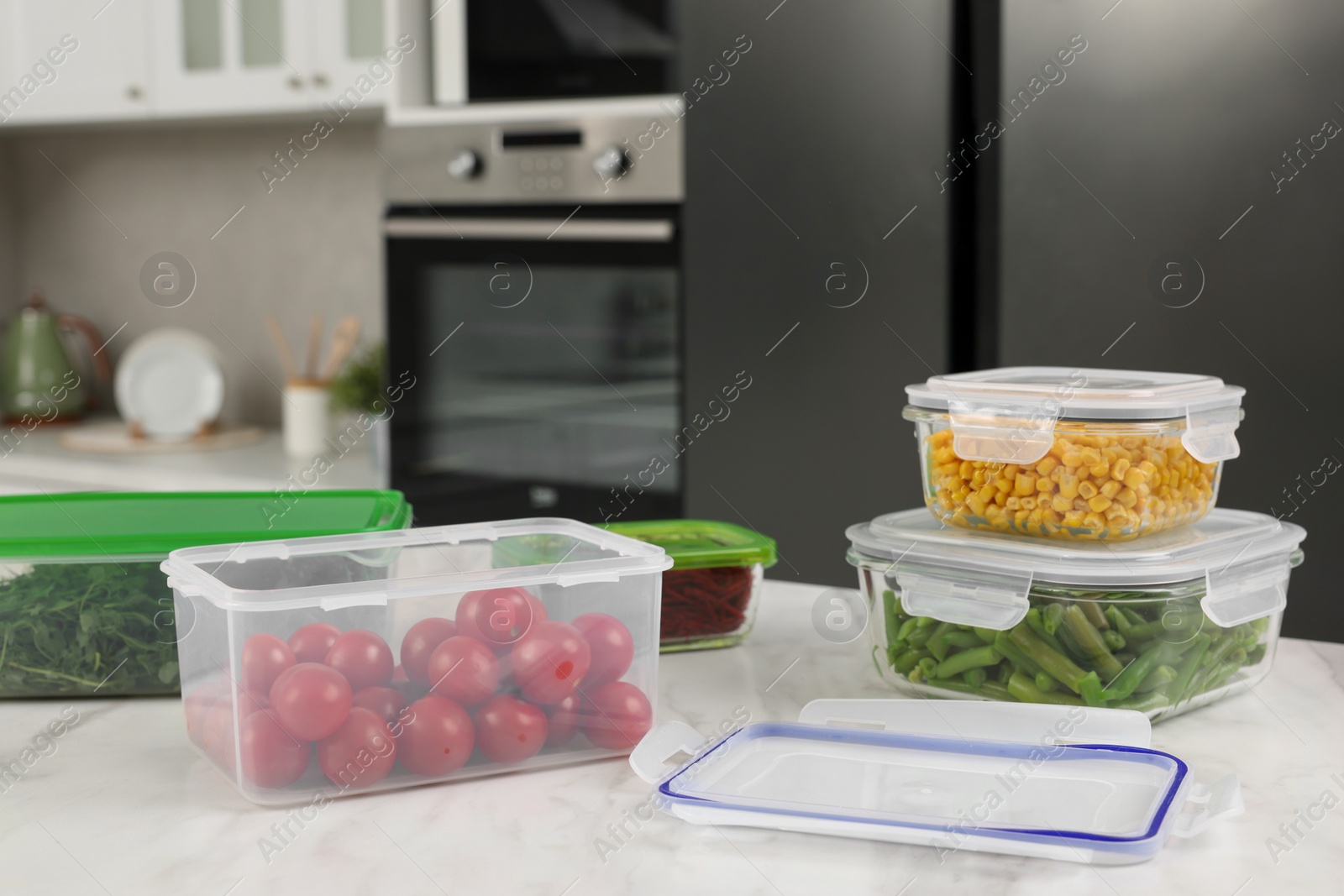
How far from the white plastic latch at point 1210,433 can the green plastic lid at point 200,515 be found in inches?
22.9

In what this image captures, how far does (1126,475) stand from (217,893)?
24.5 inches

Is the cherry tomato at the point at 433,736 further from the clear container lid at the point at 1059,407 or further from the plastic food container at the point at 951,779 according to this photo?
the clear container lid at the point at 1059,407

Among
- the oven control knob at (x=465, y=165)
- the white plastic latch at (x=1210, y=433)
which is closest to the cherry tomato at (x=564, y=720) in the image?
the white plastic latch at (x=1210, y=433)

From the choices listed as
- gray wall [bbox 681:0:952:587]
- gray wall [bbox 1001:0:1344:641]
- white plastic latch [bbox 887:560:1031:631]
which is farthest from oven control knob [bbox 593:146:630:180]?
white plastic latch [bbox 887:560:1031:631]

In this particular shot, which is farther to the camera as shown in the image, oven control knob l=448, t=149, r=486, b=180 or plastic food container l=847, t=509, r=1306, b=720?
oven control knob l=448, t=149, r=486, b=180

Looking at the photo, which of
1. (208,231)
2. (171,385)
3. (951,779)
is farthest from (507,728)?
(208,231)

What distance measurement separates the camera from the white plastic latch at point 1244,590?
855 millimetres

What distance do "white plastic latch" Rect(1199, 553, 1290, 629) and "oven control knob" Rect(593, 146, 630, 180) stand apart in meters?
1.40

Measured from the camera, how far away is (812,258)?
196cm

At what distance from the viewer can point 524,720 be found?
76cm

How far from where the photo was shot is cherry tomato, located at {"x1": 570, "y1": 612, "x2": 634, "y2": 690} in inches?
30.3

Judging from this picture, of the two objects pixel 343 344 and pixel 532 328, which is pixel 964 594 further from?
pixel 343 344

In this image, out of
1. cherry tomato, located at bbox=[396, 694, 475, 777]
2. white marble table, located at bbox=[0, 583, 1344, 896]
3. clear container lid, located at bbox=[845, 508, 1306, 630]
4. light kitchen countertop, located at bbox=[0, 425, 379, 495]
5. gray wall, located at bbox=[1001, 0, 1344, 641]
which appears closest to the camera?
white marble table, located at bbox=[0, 583, 1344, 896]

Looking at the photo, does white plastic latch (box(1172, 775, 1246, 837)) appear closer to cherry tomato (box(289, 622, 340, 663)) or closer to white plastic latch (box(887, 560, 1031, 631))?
white plastic latch (box(887, 560, 1031, 631))
